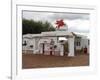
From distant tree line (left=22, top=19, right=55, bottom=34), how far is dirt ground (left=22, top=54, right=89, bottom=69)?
0.29 meters

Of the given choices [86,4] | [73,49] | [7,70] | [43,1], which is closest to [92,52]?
[73,49]

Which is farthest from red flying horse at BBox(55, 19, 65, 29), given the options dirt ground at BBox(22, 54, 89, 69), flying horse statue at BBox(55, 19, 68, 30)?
dirt ground at BBox(22, 54, 89, 69)

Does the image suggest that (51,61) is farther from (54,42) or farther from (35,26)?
(35,26)

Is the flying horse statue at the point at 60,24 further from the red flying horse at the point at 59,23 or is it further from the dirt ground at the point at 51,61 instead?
the dirt ground at the point at 51,61

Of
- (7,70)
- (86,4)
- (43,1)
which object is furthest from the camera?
(86,4)

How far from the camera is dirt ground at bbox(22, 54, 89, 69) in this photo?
229 cm

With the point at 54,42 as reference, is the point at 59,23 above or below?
above

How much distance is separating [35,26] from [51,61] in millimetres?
468

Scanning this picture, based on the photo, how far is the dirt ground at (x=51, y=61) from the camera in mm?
2287

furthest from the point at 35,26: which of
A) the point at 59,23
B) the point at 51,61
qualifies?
the point at 51,61

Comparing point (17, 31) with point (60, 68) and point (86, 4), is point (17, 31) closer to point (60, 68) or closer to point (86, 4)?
point (60, 68)

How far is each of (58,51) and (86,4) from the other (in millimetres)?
687

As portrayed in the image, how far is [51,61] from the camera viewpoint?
238 cm

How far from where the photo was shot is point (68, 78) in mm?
2371
